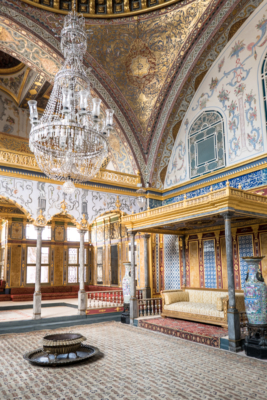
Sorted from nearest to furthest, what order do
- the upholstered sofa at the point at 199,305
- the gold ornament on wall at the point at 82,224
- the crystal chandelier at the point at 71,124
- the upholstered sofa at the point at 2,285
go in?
1. the crystal chandelier at the point at 71,124
2. the upholstered sofa at the point at 199,305
3. the gold ornament on wall at the point at 82,224
4. the upholstered sofa at the point at 2,285

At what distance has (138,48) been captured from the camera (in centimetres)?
988

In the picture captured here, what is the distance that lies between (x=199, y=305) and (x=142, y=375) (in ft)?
12.3

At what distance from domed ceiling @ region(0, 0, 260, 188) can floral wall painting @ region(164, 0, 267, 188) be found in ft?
1.22

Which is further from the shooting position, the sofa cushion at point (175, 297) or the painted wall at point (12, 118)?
the painted wall at point (12, 118)

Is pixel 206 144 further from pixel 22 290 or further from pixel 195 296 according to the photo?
pixel 22 290

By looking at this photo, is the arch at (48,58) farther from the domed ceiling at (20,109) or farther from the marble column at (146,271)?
the marble column at (146,271)

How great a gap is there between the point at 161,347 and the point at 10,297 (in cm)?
809

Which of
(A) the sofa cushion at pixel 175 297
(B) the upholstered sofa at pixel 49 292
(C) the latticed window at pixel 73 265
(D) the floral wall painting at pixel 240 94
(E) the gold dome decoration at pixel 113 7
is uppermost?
(E) the gold dome decoration at pixel 113 7

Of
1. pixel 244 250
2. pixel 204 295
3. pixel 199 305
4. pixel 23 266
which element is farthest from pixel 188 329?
pixel 23 266

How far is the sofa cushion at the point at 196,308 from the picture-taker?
282 inches

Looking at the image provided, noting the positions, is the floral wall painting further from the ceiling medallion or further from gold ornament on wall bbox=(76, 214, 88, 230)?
gold ornament on wall bbox=(76, 214, 88, 230)

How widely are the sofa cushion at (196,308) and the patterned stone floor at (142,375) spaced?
1086 mm

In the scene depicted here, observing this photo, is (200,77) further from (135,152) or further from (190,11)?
(135,152)

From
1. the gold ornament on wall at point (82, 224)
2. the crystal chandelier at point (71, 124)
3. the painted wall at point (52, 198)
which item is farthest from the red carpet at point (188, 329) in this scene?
the crystal chandelier at point (71, 124)
